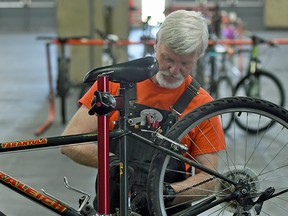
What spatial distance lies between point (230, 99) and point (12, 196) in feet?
9.51

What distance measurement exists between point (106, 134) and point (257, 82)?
17.1 ft

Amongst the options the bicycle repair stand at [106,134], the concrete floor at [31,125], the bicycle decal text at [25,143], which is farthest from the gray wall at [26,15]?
the bicycle repair stand at [106,134]

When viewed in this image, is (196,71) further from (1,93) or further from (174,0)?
(174,0)

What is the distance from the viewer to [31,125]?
745 centimetres

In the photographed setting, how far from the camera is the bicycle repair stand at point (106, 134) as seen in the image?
220cm

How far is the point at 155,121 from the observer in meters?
2.51

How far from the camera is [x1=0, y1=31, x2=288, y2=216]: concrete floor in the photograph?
489cm

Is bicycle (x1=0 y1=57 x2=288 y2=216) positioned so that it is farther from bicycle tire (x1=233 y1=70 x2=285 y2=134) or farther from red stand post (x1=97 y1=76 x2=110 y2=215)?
bicycle tire (x1=233 y1=70 x2=285 y2=134)

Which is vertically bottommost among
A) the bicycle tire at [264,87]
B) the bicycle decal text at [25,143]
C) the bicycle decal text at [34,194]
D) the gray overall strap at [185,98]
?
the bicycle tire at [264,87]

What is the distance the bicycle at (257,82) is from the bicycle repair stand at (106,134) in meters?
5.01

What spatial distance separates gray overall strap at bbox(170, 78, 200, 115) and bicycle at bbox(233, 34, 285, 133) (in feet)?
14.9

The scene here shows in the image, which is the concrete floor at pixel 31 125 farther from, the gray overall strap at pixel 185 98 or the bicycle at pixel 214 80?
the gray overall strap at pixel 185 98

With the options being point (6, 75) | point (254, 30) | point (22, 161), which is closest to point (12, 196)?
point (22, 161)

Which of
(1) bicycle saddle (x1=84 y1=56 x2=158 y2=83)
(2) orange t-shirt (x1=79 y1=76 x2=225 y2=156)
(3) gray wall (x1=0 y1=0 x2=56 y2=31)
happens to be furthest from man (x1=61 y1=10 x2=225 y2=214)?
(3) gray wall (x1=0 y1=0 x2=56 y2=31)
